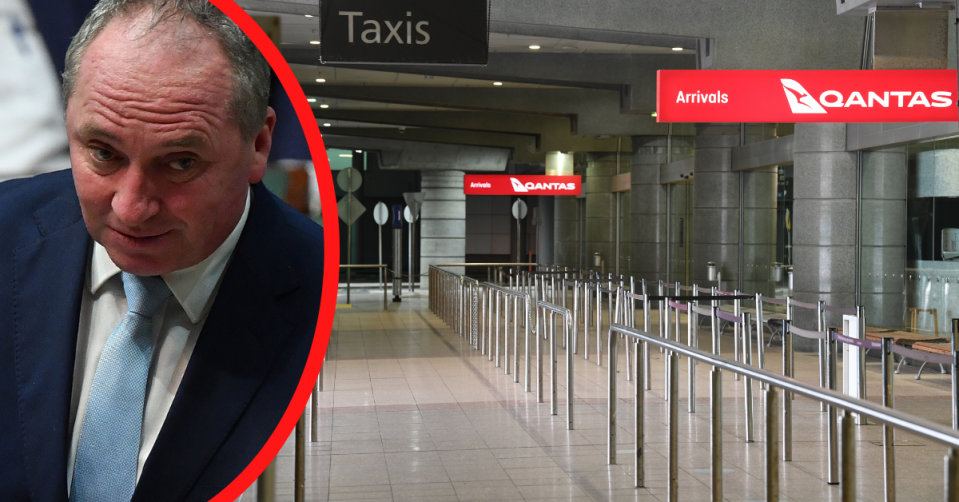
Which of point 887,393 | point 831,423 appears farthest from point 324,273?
→ point 887,393

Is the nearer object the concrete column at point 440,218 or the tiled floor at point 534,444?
the tiled floor at point 534,444

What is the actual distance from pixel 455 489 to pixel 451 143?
22746 mm

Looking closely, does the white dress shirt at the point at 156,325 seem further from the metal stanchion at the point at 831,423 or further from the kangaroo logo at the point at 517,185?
the kangaroo logo at the point at 517,185

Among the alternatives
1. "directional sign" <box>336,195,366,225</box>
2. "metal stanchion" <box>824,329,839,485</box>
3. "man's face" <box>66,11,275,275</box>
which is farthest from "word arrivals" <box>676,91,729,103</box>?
"directional sign" <box>336,195,366,225</box>

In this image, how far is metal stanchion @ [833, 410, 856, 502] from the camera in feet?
10.2

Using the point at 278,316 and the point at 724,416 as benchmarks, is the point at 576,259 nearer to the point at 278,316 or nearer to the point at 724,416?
the point at 724,416

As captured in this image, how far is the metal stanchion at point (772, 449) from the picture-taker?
12.3ft

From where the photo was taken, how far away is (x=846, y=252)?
37.8ft

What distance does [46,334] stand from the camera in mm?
1287

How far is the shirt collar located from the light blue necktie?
21 millimetres

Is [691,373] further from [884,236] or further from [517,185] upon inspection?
[517,185]

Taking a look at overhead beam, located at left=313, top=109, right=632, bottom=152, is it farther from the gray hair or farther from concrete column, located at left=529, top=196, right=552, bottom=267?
the gray hair

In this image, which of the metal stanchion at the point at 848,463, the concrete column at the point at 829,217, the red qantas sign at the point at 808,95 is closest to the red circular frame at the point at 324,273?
the metal stanchion at the point at 848,463

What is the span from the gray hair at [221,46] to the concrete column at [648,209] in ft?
64.9
